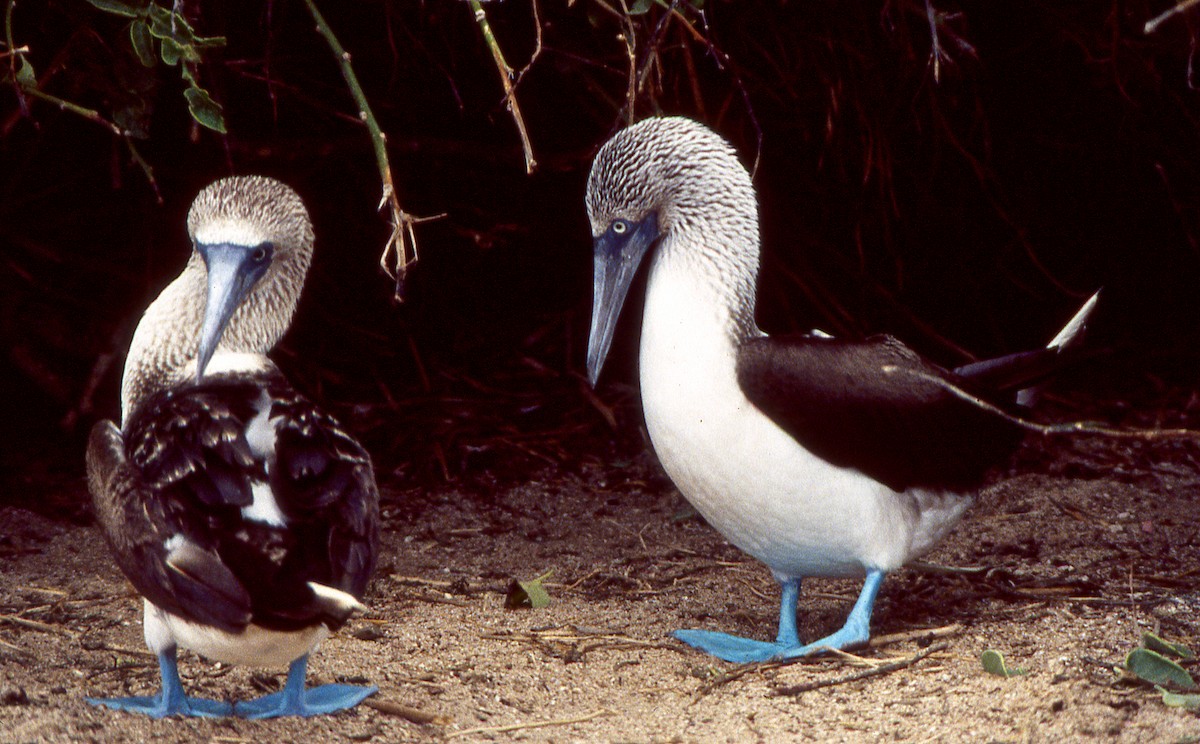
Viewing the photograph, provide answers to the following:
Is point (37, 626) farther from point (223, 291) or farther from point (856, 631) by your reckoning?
point (856, 631)

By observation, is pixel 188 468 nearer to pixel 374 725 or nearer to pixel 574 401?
pixel 374 725

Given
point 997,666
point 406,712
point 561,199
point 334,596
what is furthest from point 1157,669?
point 561,199

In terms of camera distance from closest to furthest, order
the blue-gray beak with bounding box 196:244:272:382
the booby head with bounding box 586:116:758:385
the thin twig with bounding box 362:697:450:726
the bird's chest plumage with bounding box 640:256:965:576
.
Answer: the thin twig with bounding box 362:697:450:726 → the blue-gray beak with bounding box 196:244:272:382 → the bird's chest plumage with bounding box 640:256:965:576 → the booby head with bounding box 586:116:758:385

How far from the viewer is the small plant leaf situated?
4.01 meters

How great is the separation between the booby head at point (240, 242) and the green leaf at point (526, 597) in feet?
3.14

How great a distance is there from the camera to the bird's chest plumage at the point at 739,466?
351 cm

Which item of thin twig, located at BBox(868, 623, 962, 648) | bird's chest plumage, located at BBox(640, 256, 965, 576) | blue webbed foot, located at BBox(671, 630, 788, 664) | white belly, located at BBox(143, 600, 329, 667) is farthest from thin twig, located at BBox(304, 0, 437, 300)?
thin twig, located at BBox(868, 623, 962, 648)

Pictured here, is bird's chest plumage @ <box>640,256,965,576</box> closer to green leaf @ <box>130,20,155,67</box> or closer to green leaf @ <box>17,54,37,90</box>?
green leaf @ <box>130,20,155,67</box>

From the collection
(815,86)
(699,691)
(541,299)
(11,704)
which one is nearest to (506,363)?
(541,299)

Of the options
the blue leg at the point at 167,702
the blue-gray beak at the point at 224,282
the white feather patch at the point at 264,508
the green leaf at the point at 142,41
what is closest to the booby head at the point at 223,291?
the blue-gray beak at the point at 224,282

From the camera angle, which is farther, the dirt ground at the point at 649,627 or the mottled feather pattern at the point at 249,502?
the dirt ground at the point at 649,627

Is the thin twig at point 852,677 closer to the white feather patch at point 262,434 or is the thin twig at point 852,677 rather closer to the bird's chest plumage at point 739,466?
the bird's chest plumage at point 739,466

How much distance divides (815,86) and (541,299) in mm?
1503

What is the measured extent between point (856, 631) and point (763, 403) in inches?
24.6
